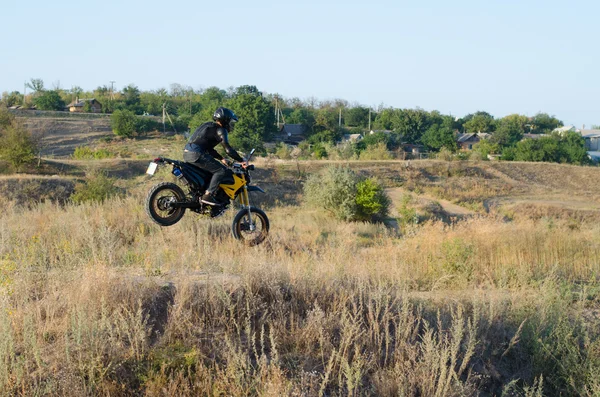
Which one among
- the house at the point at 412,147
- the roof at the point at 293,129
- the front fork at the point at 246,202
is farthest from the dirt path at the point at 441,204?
the roof at the point at 293,129

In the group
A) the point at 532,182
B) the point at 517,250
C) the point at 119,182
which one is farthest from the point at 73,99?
the point at 517,250

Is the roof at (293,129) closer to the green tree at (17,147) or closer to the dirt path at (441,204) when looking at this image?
the dirt path at (441,204)

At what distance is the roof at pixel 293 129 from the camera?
90.6m

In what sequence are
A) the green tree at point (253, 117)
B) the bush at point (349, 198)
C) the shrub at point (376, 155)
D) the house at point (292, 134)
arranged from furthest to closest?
1. the house at point (292, 134)
2. the green tree at point (253, 117)
3. the shrub at point (376, 155)
4. the bush at point (349, 198)

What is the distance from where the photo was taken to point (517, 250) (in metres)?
12.3

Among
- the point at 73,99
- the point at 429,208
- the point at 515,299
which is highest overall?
the point at 73,99

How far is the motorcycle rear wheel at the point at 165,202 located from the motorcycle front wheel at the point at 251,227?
1.07 m

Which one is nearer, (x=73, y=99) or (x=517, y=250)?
(x=517, y=250)

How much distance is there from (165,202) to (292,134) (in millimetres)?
81956

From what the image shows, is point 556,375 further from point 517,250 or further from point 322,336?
point 517,250

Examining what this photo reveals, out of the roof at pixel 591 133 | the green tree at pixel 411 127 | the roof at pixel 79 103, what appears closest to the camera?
the roof at pixel 79 103

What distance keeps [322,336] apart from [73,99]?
101573 millimetres

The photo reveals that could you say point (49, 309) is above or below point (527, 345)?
above

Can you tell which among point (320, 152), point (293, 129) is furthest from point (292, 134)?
point (320, 152)
